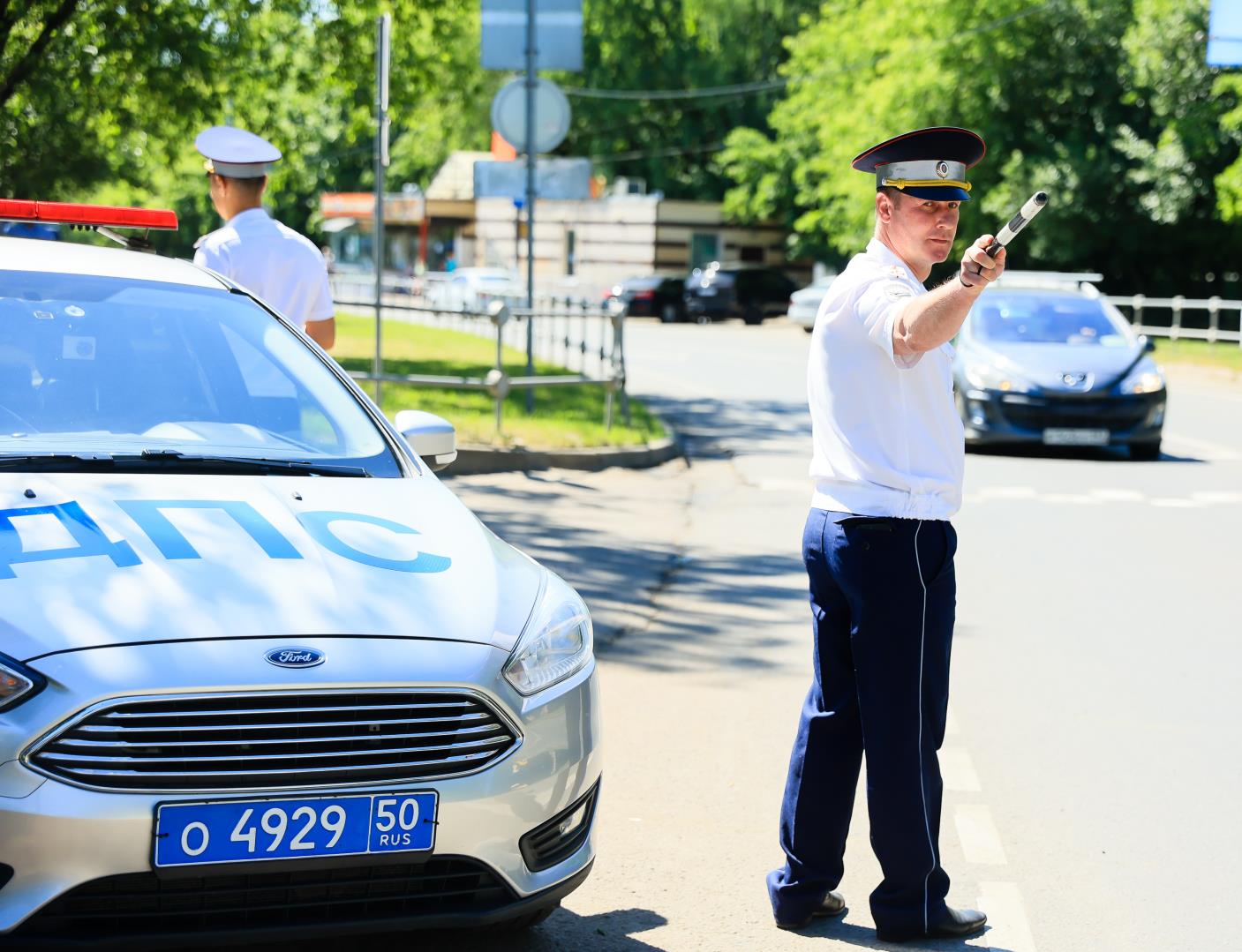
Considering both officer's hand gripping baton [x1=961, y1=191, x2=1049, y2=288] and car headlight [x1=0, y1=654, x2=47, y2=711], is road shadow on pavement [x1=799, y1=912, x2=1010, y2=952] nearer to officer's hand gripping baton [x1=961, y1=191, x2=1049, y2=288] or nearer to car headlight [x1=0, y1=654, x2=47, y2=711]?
officer's hand gripping baton [x1=961, y1=191, x2=1049, y2=288]

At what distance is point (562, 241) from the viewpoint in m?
64.1

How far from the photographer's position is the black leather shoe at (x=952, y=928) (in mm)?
4105

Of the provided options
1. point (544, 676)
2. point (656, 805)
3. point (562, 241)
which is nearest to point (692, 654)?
point (656, 805)

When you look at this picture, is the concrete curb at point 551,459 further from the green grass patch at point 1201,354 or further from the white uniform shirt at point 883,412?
the green grass patch at point 1201,354

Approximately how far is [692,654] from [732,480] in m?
6.14

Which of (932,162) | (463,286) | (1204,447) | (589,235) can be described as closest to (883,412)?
(932,162)

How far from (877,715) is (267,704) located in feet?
4.80

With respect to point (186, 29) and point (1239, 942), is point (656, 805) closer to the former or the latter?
point (1239, 942)

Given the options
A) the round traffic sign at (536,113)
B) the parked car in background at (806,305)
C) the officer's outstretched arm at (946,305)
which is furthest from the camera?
the parked car in background at (806,305)

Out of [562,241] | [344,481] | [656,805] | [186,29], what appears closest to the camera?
[344,481]

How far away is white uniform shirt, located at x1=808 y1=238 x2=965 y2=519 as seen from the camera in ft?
12.9

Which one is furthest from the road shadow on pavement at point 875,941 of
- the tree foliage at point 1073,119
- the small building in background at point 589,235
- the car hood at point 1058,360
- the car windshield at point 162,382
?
the small building in background at point 589,235

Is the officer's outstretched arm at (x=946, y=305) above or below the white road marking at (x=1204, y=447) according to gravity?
above

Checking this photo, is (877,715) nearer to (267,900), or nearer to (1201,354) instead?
(267,900)
